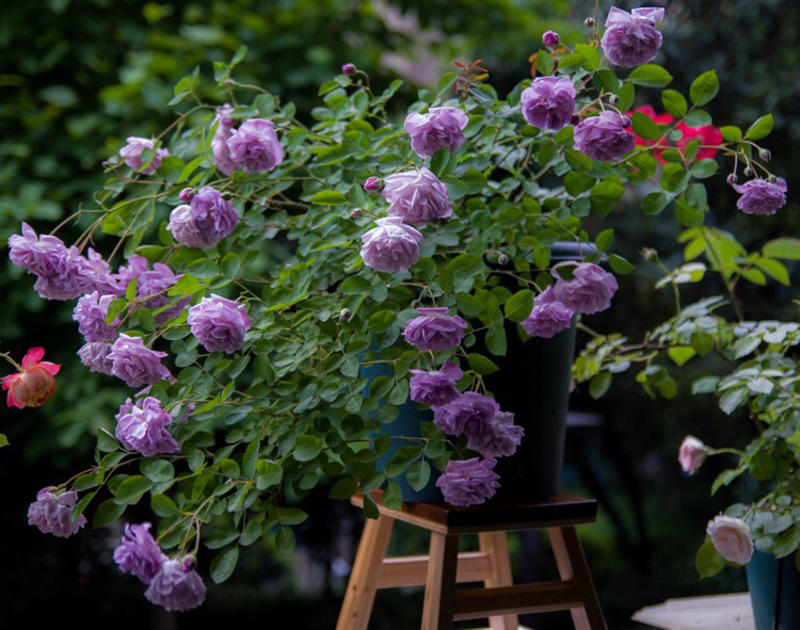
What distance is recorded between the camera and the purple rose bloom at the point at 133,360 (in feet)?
2.89

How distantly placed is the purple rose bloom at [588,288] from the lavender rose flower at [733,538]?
0.99 feet

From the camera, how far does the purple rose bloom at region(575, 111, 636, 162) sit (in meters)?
0.90

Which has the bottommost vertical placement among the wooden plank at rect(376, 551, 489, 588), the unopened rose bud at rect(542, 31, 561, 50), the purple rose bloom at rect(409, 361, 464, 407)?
the wooden plank at rect(376, 551, 489, 588)

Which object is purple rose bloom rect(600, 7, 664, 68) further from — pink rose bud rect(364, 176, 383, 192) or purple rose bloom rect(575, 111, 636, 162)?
pink rose bud rect(364, 176, 383, 192)

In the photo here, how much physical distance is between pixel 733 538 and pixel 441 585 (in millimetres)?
334

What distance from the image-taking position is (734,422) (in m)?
2.58

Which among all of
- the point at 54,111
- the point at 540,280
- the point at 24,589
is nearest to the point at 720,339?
the point at 540,280

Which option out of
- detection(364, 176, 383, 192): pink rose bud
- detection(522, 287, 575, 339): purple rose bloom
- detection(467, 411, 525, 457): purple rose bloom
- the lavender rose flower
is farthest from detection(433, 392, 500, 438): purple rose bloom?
the lavender rose flower

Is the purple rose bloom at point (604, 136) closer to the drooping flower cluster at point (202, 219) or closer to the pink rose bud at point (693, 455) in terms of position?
the drooping flower cluster at point (202, 219)

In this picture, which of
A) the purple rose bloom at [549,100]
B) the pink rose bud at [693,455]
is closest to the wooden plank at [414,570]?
the pink rose bud at [693,455]

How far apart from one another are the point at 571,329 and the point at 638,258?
6.68 feet

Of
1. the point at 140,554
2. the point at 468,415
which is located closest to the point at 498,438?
the point at 468,415

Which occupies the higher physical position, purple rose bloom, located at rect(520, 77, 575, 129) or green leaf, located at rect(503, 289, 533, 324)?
purple rose bloom, located at rect(520, 77, 575, 129)

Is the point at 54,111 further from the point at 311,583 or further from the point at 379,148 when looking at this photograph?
the point at 311,583
